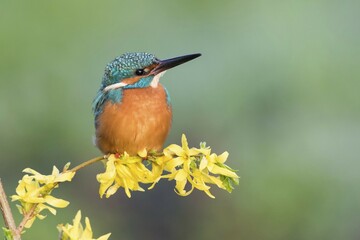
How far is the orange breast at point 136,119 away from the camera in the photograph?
2984 millimetres

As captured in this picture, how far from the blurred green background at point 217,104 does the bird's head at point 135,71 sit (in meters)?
3.00

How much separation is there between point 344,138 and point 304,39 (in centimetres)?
138

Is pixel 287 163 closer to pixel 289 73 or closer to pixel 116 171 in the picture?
pixel 289 73

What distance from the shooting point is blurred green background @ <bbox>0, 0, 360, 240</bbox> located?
20.3 feet

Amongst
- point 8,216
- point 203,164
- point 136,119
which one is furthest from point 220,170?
point 136,119

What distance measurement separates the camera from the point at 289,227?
6164mm

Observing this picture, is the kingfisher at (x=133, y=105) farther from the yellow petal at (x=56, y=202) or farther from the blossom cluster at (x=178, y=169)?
the yellow petal at (x=56, y=202)

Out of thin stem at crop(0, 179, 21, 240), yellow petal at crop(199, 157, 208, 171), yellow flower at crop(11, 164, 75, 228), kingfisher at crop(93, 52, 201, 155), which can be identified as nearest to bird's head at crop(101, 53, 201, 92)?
kingfisher at crop(93, 52, 201, 155)

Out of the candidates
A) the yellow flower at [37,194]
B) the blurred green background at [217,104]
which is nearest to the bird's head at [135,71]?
the yellow flower at [37,194]

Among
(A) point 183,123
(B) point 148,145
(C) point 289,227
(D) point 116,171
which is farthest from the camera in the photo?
(A) point 183,123

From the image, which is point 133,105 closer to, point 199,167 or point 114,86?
point 114,86

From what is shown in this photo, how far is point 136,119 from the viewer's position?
3035mm

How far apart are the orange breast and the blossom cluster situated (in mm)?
258

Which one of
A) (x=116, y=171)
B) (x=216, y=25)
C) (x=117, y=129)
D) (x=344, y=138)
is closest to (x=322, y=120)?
(x=344, y=138)
